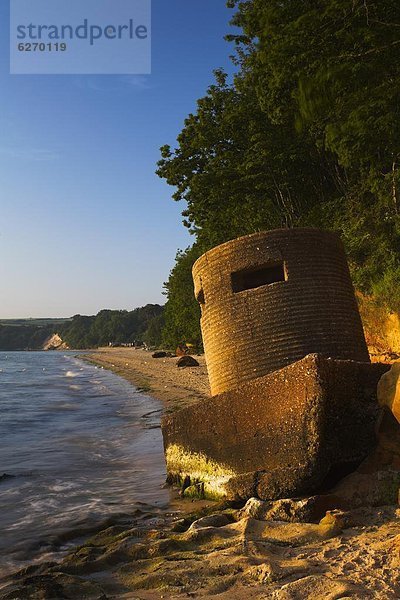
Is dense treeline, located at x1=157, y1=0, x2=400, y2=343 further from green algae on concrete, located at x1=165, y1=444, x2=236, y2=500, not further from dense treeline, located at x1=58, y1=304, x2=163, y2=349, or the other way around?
dense treeline, located at x1=58, y1=304, x2=163, y2=349

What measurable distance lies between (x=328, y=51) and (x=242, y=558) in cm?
904

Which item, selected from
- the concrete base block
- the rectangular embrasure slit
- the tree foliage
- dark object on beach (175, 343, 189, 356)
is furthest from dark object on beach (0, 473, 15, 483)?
dark object on beach (175, 343, 189, 356)

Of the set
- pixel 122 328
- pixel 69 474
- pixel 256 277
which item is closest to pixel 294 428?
pixel 256 277

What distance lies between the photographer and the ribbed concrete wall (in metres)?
5.39

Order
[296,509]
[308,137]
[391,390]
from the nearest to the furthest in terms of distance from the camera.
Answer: [296,509], [391,390], [308,137]

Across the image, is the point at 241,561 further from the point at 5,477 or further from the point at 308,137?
the point at 308,137

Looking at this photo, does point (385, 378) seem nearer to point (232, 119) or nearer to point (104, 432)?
point (104, 432)

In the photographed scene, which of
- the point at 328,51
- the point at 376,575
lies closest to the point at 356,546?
the point at 376,575

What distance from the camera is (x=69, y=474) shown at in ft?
25.9

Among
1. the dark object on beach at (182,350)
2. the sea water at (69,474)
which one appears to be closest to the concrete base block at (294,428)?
the sea water at (69,474)

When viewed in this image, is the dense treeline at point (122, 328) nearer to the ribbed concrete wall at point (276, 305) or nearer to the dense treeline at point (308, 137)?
the dense treeline at point (308, 137)

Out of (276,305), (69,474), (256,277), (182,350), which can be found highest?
(256,277)

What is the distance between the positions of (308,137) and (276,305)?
13.2m

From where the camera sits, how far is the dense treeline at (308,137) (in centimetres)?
858
